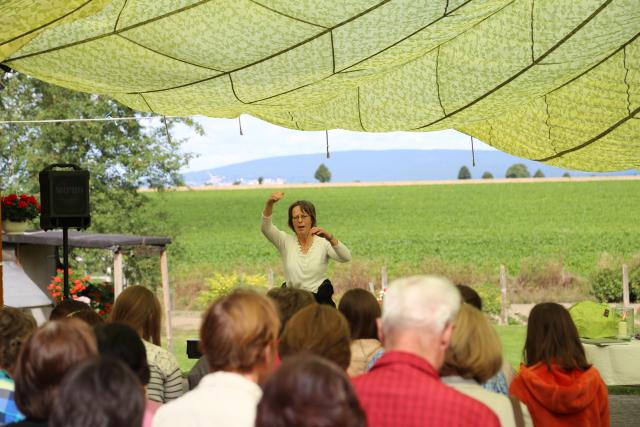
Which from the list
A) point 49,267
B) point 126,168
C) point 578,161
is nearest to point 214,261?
point 126,168

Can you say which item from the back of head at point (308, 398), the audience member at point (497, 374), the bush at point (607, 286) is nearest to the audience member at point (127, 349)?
the audience member at point (497, 374)

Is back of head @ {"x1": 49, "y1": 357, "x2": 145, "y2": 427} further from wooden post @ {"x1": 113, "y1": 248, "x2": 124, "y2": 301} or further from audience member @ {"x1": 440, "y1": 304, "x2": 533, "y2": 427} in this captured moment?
wooden post @ {"x1": 113, "y1": 248, "x2": 124, "y2": 301}

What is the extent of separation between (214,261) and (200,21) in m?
32.3

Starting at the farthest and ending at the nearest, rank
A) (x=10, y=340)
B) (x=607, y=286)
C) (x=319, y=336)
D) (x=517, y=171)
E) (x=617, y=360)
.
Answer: (x=517, y=171) < (x=607, y=286) < (x=617, y=360) < (x=10, y=340) < (x=319, y=336)

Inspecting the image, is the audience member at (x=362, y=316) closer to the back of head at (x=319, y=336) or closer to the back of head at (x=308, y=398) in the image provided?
the back of head at (x=319, y=336)

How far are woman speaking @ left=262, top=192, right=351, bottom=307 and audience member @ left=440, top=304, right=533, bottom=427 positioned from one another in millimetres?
4066

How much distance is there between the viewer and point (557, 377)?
441 centimetres

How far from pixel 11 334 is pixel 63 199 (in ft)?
21.0

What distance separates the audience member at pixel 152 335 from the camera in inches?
170

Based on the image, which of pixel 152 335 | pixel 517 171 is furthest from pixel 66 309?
pixel 517 171

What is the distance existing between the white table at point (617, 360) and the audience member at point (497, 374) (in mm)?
3430

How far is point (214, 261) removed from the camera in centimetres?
3731

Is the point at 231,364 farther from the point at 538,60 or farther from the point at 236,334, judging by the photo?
the point at 538,60

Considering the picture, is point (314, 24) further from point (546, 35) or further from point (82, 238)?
point (82, 238)
